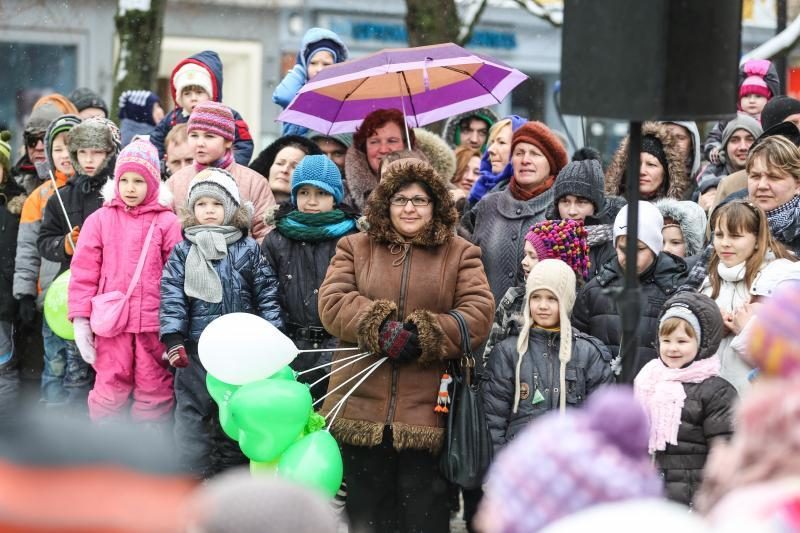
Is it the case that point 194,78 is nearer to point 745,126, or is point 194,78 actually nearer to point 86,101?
point 86,101

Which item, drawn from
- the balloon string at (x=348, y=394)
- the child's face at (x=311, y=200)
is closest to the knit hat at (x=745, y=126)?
the child's face at (x=311, y=200)

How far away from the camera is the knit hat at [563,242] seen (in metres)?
6.51

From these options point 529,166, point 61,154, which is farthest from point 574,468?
point 61,154

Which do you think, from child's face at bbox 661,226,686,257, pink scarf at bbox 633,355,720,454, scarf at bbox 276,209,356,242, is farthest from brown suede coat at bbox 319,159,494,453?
child's face at bbox 661,226,686,257

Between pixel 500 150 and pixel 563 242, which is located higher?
pixel 500 150

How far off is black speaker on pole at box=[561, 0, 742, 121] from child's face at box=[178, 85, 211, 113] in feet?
14.7

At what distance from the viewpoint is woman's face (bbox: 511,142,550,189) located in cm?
723

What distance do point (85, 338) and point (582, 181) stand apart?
280 cm

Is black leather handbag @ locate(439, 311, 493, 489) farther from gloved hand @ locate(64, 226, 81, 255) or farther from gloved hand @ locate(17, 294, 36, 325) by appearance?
gloved hand @ locate(17, 294, 36, 325)

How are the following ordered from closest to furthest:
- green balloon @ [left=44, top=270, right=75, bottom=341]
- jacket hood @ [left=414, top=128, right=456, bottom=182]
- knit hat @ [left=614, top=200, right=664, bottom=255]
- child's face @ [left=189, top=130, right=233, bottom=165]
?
knit hat @ [left=614, top=200, right=664, bottom=255], green balloon @ [left=44, top=270, right=75, bottom=341], child's face @ [left=189, top=130, right=233, bottom=165], jacket hood @ [left=414, top=128, right=456, bottom=182]

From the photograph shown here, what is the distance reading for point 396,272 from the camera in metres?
6.04

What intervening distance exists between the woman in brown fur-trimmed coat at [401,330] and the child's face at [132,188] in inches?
57.5

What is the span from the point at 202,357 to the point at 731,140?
12.5 feet

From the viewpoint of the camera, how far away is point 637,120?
177 inches
